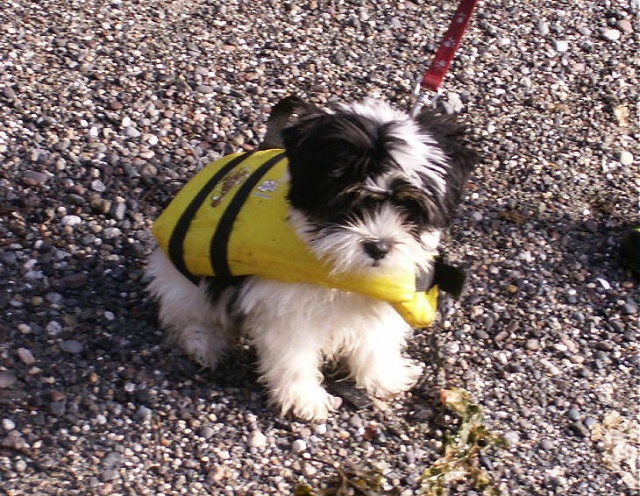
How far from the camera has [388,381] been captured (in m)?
4.56

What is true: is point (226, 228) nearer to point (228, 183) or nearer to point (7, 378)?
Result: point (228, 183)

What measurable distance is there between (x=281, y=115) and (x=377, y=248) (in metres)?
1.10

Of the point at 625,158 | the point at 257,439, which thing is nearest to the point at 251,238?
the point at 257,439

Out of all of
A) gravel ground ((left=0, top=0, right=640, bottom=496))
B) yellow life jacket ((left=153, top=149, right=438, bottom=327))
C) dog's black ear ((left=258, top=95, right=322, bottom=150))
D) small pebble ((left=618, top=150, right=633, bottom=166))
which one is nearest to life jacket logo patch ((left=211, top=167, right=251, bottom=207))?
yellow life jacket ((left=153, top=149, right=438, bottom=327))

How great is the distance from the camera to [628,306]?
5.09 m

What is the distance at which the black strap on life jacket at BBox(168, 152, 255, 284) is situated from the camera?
4.31 meters

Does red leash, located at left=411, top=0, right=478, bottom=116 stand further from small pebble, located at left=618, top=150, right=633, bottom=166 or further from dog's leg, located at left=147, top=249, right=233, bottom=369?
small pebble, located at left=618, top=150, right=633, bottom=166

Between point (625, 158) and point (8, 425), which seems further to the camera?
point (625, 158)

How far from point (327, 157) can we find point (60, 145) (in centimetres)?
246

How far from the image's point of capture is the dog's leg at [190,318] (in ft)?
14.9

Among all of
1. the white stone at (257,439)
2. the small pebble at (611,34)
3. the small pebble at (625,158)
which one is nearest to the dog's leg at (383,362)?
the white stone at (257,439)

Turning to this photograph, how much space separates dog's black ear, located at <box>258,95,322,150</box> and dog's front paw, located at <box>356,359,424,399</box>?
1.11 metres

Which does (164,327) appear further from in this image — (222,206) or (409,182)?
(409,182)

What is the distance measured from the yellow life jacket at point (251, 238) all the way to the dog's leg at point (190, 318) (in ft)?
0.48
